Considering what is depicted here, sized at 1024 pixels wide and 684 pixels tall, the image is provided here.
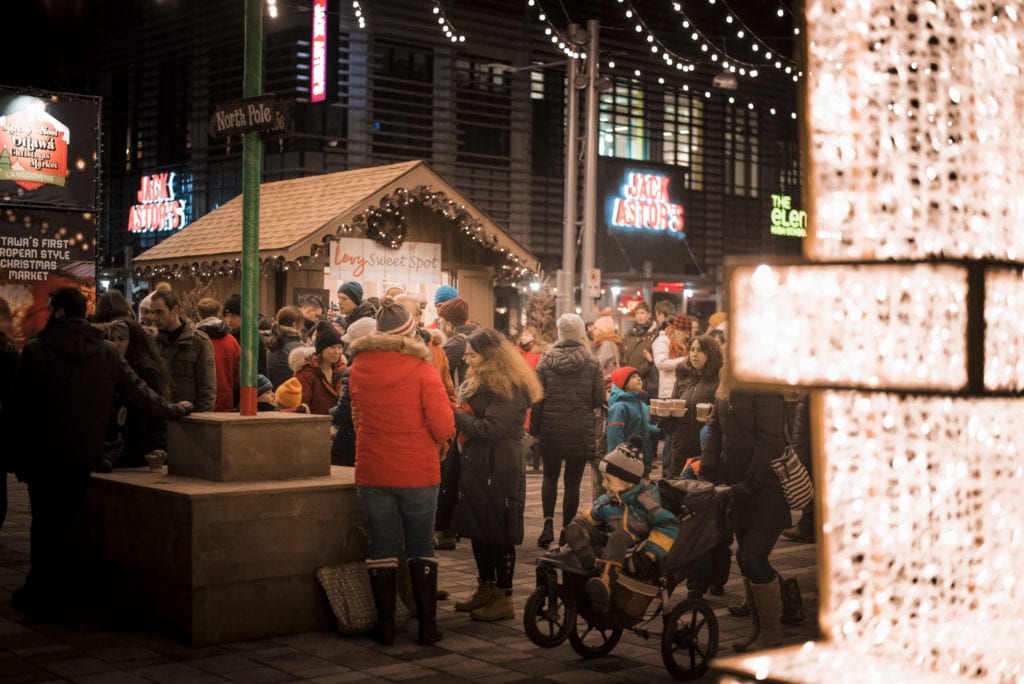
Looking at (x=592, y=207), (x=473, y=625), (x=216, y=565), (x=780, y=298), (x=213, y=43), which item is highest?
(x=213, y=43)

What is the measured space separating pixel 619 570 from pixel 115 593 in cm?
315

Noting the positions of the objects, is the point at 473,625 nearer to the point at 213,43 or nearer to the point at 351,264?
the point at 351,264

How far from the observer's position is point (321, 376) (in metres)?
9.40

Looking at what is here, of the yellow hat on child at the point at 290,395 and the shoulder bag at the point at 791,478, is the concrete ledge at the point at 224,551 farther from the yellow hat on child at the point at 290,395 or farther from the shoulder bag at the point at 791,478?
the shoulder bag at the point at 791,478

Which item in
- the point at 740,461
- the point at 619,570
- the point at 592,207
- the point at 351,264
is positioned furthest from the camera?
the point at 592,207

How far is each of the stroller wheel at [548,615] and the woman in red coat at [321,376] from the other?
322 cm

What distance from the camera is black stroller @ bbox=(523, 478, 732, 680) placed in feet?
20.5

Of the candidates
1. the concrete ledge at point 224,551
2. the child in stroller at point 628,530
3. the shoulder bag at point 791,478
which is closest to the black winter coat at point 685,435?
the shoulder bag at point 791,478

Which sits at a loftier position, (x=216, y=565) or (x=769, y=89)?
(x=769, y=89)

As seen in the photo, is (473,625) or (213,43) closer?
(473,625)

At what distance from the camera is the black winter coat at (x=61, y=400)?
7094 mm

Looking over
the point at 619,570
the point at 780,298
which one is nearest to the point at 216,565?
the point at 619,570

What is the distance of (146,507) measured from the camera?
6965mm

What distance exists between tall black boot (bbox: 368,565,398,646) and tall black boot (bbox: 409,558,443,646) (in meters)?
0.12
